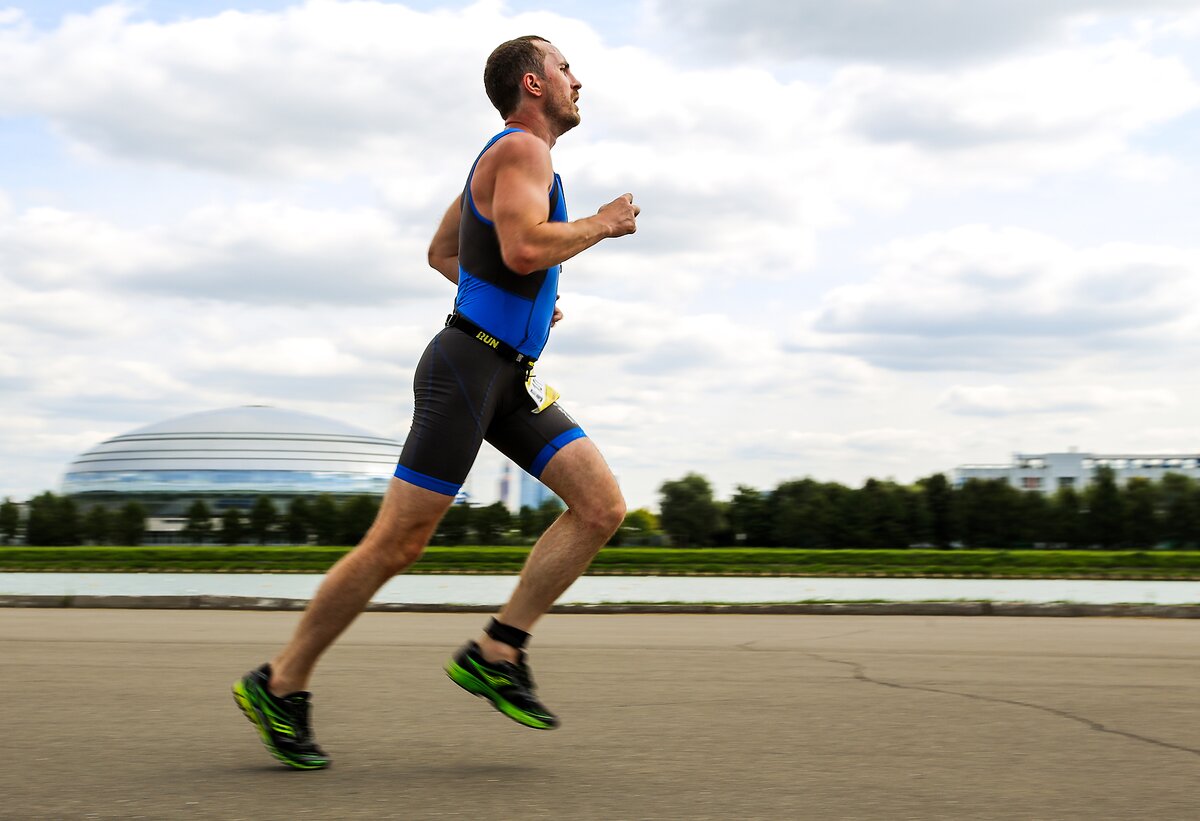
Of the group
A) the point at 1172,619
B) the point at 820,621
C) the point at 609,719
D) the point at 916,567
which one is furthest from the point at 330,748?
the point at 916,567

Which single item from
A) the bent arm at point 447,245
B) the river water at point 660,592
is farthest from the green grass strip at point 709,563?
the bent arm at point 447,245

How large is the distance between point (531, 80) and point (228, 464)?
116m

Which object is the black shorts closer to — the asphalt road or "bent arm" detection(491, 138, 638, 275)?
"bent arm" detection(491, 138, 638, 275)

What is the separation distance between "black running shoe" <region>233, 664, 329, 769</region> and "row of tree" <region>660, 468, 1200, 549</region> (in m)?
62.2

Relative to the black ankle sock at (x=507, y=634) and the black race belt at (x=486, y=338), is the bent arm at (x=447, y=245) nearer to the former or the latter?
the black race belt at (x=486, y=338)

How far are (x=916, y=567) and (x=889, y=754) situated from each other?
37.2 metres

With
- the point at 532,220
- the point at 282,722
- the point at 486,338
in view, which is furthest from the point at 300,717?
the point at 532,220

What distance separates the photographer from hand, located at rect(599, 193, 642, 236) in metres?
3.44

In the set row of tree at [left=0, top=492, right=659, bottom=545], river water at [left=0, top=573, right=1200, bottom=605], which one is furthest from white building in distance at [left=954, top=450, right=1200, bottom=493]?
river water at [left=0, top=573, right=1200, bottom=605]

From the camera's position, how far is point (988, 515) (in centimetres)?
6438

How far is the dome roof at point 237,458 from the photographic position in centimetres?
11331

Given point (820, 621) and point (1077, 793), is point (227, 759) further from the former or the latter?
point (820, 621)

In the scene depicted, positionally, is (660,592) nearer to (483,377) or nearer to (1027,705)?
(1027,705)

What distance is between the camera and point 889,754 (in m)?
3.45
